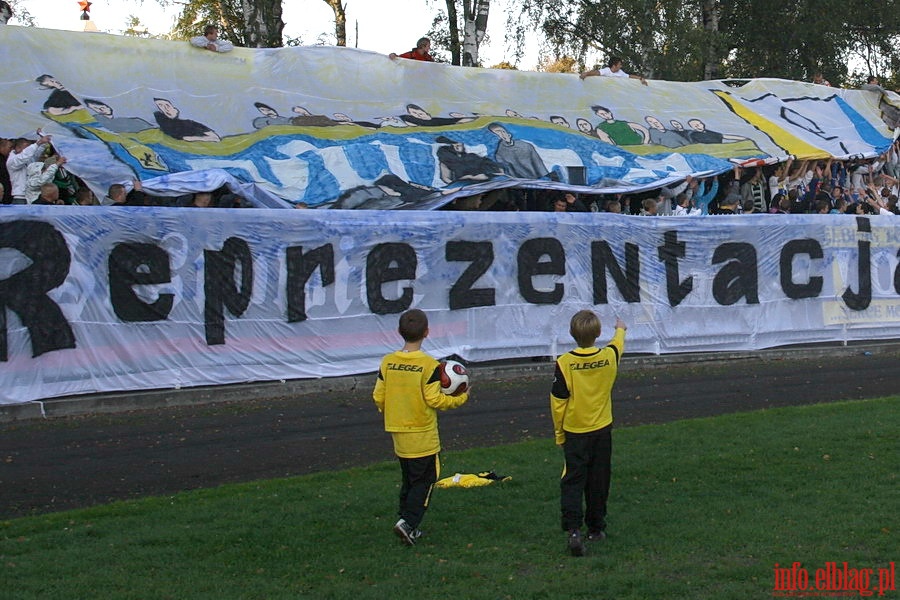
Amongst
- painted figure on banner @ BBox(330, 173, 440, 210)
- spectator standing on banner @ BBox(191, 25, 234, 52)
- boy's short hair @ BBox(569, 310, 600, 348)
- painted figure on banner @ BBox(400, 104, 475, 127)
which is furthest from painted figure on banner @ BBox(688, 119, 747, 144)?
boy's short hair @ BBox(569, 310, 600, 348)

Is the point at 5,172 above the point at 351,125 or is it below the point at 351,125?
below

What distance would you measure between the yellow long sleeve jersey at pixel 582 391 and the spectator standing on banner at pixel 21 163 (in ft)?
33.0

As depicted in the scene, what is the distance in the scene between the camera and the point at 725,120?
23.5m

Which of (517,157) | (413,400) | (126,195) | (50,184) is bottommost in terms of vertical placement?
(413,400)

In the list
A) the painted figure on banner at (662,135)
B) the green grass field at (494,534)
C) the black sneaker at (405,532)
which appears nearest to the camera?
the green grass field at (494,534)

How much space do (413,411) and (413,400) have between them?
0.07m

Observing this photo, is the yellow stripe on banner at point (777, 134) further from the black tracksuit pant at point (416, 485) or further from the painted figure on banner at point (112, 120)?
the black tracksuit pant at point (416, 485)

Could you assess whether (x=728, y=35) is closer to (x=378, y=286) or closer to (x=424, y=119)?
(x=424, y=119)

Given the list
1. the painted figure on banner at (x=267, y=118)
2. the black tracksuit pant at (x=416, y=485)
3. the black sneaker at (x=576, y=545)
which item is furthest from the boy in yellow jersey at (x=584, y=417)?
the painted figure on banner at (x=267, y=118)

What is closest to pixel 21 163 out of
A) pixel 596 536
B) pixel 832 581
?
pixel 596 536

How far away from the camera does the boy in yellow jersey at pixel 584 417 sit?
6668 mm

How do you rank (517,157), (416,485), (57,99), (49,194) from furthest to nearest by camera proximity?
(517,157), (57,99), (49,194), (416,485)

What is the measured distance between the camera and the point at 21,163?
14.5m

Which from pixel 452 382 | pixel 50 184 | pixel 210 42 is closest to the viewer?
pixel 452 382
